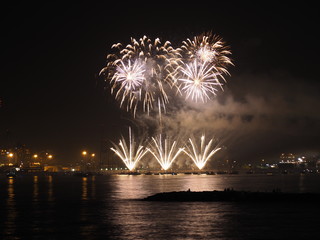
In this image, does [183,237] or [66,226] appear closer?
[183,237]

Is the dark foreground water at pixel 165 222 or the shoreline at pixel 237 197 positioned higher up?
the shoreline at pixel 237 197

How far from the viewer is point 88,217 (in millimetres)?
40875

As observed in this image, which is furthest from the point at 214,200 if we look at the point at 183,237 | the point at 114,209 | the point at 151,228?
the point at 183,237

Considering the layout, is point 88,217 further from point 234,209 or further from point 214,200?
point 214,200

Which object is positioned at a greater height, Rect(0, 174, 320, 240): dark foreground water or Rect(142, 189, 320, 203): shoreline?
Rect(142, 189, 320, 203): shoreline

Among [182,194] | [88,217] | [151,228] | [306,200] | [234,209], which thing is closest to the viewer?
[151,228]

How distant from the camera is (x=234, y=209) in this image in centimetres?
4669

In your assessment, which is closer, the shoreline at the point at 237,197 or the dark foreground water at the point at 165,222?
the dark foreground water at the point at 165,222

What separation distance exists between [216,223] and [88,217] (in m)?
11.8

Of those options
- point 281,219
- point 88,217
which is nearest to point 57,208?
point 88,217

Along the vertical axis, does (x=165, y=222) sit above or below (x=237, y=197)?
below

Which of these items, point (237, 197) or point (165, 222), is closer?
point (165, 222)

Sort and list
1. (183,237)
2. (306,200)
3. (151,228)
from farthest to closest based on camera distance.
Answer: (306,200), (151,228), (183,237)

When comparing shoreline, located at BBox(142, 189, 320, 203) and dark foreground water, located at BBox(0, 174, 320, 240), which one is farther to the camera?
shoreline, located at BBox(142, 189, 320, 203)
